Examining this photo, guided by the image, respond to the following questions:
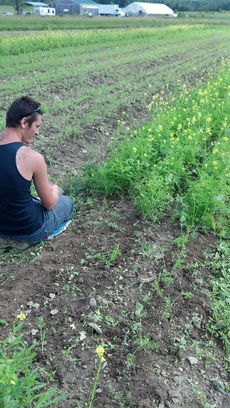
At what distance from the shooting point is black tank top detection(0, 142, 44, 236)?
4.00 m

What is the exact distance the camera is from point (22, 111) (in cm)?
397

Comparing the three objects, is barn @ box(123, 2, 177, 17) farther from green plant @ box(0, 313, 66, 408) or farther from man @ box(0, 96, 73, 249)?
green plant @ box(0, 313, 66, 408)

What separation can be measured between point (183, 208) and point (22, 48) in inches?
522

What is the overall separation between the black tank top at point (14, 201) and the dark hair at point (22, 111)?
0.22 m

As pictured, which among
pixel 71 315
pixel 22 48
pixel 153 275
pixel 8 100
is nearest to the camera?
pixel 71 315

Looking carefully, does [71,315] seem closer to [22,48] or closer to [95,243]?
[95,243]


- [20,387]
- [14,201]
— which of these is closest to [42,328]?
[20,387]

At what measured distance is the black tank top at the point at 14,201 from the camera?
4.00 meters

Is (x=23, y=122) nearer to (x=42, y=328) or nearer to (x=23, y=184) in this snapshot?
(x=23, y=184)

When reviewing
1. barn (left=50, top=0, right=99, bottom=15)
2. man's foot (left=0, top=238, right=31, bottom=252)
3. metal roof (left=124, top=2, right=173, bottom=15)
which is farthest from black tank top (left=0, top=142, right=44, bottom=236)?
metal roof (left=124, top=2, right=173, bottom=15)

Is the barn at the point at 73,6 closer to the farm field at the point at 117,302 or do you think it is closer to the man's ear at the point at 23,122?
the farm field at the point at 117,302

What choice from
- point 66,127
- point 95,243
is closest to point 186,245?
point 95,243

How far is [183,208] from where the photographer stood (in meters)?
5.11

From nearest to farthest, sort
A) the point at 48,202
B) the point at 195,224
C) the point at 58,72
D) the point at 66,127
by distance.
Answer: the point at 48,202 → the point at 195,224 → the point at 66,127 → the point at 58,72
